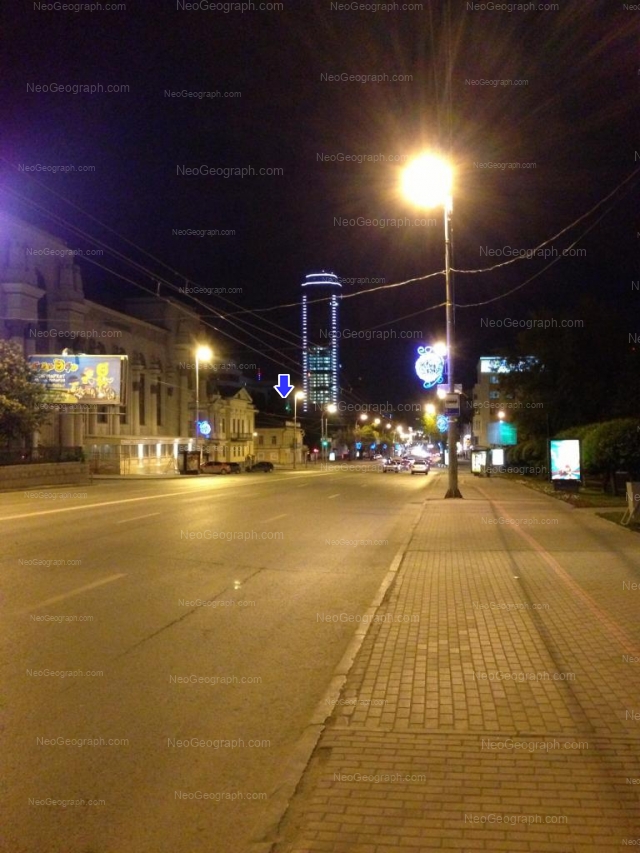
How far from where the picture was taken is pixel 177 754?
502 centimetres

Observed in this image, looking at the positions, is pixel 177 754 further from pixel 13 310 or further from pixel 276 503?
pixel 13 310

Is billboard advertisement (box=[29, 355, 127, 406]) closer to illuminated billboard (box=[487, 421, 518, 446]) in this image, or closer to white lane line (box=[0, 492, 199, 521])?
white lane line (box=[0, 492, 199, 521])

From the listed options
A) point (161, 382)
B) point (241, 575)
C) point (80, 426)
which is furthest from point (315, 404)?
point (241, 575)

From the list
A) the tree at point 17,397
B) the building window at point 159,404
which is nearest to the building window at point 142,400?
the building window at point 159,404

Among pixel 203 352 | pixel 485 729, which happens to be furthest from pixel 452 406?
pixel 203 352

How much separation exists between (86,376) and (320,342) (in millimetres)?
62821

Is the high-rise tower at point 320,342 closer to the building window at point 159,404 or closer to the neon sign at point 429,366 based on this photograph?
the building window at point 159,404

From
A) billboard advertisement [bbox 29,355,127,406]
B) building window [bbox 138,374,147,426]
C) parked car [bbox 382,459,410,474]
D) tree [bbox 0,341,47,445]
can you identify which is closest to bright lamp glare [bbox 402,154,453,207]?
tree [bbox 0,341,47,445]

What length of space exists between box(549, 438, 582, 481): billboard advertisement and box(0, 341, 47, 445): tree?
2302cm

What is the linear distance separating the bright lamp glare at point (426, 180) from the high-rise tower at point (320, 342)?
54653 mm

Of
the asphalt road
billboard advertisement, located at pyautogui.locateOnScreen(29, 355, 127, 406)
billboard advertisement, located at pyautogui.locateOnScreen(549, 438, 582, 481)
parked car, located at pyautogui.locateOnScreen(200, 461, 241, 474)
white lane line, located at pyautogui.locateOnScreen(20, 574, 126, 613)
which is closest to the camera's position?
the asphalt road

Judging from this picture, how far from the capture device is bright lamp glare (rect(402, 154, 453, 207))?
20.9 m

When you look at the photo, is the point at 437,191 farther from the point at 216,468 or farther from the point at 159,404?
the point at 159,404

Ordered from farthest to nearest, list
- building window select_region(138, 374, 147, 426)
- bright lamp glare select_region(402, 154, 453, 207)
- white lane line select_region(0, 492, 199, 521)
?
building window select_region(138, 374, 147, 426)
bright lamp glare select_region(402, 154, 453, 207)
white lane line select_region(0, 492, 199, 521)
